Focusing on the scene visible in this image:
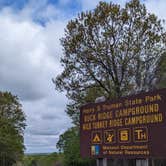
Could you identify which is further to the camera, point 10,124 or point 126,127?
point 10,124

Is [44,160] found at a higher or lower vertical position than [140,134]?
higher

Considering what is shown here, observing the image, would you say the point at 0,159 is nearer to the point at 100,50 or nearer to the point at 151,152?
the point at 100,50

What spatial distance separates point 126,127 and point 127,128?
0.05 metres

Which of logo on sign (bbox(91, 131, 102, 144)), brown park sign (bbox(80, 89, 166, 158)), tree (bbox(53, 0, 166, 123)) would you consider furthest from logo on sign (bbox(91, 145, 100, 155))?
tree (bbox(53, 0, 166, 123))

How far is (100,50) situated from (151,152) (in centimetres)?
1914

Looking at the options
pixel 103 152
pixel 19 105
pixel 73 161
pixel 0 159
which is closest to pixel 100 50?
pixel 103 152

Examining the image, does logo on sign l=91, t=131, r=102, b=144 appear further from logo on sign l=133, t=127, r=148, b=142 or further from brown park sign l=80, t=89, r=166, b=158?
logo on sign l=133, t=127, r=148, b=142

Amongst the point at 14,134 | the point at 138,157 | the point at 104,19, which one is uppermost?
the point at 104,19

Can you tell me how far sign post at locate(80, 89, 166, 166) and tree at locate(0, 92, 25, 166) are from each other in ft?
170

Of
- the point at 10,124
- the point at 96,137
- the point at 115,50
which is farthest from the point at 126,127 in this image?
the point at 10,124

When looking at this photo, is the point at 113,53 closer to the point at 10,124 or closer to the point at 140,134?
the point at 140,134

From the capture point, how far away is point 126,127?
14555 millimetres

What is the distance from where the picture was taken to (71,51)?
1310 inches

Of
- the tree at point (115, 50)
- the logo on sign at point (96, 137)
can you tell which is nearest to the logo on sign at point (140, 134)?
the logo on sign at point (96, 137)
